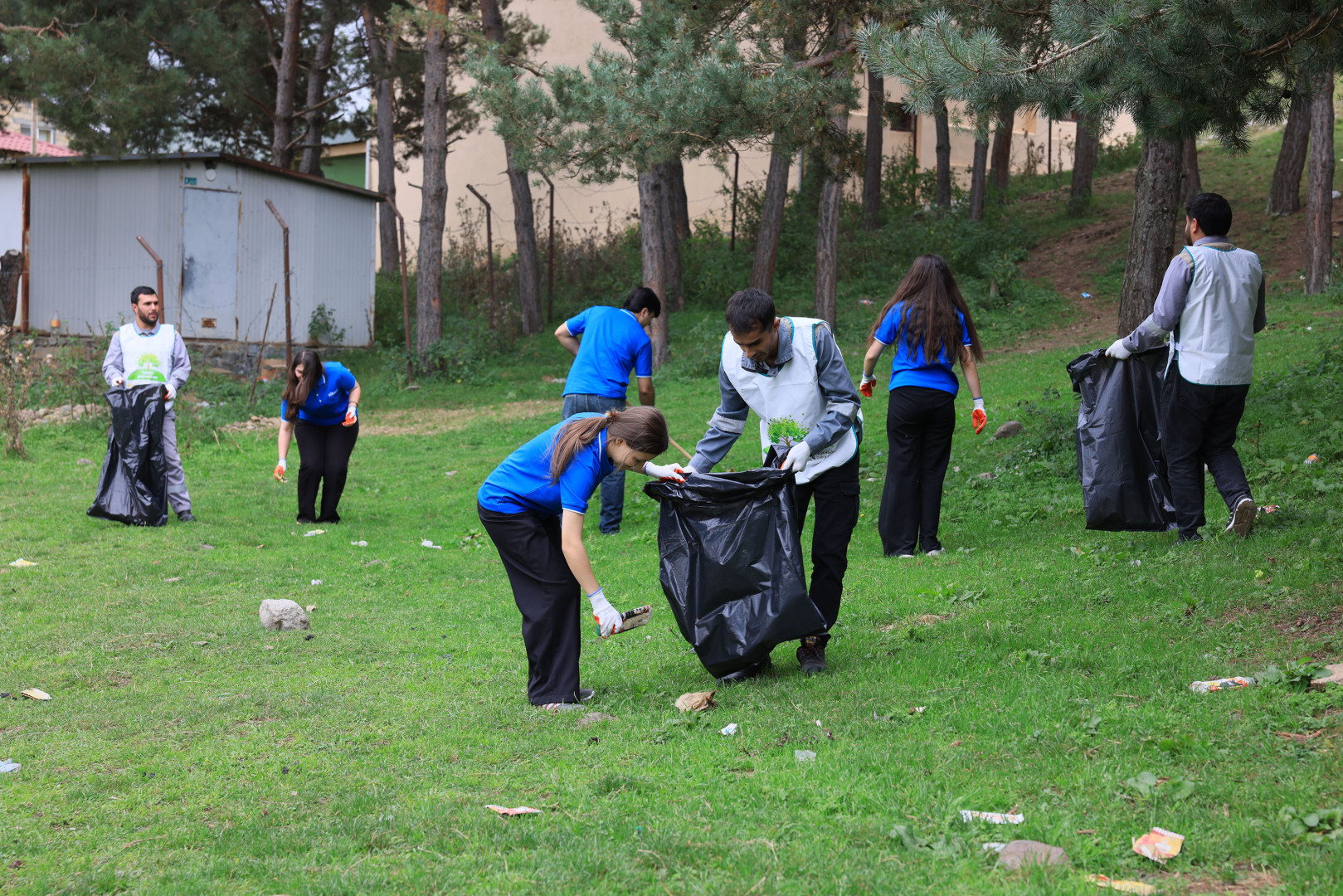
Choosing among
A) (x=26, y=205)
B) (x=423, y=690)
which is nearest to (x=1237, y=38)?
(x=423, y=690)

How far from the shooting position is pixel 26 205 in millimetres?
17656

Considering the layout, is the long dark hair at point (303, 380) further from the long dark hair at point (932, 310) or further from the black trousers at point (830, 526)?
the black trousers at point (830, 526)

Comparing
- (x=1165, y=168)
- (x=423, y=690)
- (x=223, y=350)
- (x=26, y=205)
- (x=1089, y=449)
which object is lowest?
(x=423, y=690)

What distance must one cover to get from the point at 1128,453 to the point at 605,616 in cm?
322

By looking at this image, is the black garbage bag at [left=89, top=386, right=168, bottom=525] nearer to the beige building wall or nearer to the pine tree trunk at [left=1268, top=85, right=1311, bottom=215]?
the beige building wall

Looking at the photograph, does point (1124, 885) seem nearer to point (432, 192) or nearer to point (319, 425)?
point (319, 425)

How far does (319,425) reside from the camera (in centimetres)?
895

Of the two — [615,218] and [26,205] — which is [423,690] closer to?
[26,205]

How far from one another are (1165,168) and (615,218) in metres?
19.0

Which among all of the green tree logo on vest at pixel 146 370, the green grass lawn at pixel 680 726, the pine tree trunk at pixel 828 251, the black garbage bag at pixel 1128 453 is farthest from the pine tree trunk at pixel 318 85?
the black garbage bag at pixel 1128 453

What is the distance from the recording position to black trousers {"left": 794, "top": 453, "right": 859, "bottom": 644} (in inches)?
181

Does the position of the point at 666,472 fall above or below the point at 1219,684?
above

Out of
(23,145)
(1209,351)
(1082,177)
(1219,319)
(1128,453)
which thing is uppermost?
(23,145)

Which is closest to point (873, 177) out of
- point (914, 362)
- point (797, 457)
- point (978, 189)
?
point (978, 189)
